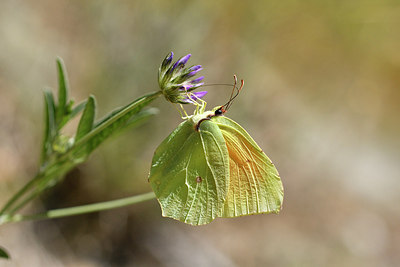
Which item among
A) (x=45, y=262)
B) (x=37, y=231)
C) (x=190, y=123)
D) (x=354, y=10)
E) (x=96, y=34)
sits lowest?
(x=45, y=262)

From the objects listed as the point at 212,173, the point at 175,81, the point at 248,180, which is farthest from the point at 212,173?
the point at 175,81

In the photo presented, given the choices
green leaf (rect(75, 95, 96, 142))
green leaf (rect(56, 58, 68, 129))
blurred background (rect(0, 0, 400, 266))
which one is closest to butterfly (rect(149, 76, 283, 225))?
green leaf (rect(75, 95, 96, 142))

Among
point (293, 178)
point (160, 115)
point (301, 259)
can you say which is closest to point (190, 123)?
point (160, 115)

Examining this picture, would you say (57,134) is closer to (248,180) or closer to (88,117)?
(88,117)

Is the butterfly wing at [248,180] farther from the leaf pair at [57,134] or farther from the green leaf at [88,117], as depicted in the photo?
the green leaf at [88,117]

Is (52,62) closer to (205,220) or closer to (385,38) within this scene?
(205,220)

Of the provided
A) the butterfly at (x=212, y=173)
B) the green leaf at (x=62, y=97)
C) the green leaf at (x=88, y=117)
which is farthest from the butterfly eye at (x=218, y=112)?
the green leaf at (x=62, y=97)
